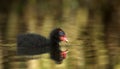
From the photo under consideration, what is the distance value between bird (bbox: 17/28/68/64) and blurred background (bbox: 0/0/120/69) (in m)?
0.14

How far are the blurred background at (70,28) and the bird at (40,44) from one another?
140mm

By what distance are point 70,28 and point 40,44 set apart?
1.19 feet

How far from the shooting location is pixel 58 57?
197 centimetres

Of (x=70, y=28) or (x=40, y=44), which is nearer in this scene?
(x=40, y=44)

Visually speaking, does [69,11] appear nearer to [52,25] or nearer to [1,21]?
[52,25]

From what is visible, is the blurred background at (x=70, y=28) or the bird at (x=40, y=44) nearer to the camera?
the bird at (x=40, y=44)

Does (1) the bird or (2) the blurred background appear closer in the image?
(1) the bird

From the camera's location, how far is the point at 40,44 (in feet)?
6.06

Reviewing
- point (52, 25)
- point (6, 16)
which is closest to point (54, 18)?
point (52, 25)

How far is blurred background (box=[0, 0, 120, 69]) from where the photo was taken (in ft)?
6.91

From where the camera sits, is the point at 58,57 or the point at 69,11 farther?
the point at 69,11

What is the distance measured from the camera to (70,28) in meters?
2.18

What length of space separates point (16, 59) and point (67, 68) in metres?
0.26

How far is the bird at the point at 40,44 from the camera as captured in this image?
186 centimetres
